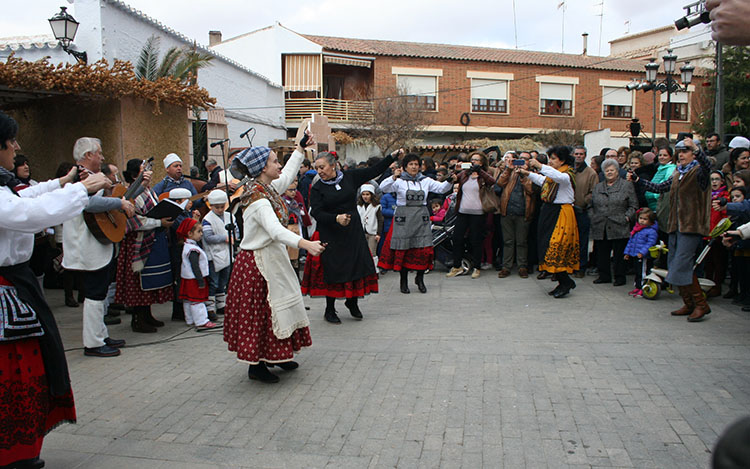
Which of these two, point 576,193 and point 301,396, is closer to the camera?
point 301,396

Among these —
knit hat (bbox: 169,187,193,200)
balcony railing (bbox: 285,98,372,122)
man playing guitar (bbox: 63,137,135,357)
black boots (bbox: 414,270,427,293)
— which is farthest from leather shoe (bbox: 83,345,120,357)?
balcony railing (bbox: 285,98,372,122)

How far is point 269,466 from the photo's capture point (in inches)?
137

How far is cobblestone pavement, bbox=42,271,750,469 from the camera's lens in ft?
11.8

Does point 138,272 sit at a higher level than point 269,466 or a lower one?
higher

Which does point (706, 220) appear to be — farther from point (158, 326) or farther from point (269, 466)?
point (158, 326)

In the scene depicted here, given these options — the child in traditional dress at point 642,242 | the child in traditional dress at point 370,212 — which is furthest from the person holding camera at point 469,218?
the child in traditional dress at point 642,242

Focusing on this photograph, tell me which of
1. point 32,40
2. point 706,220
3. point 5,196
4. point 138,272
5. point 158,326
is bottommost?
point 158,326

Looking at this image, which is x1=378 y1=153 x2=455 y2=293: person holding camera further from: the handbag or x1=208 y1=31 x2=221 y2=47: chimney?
x1=208 y1=31 x2=221 y2=47: chimney

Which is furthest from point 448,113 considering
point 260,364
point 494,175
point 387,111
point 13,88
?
point 260,364

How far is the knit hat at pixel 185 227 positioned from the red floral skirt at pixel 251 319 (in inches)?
92.6

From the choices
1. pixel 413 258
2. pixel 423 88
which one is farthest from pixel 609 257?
pixel 423 88

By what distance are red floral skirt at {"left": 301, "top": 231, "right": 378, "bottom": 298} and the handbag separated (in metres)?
3.66

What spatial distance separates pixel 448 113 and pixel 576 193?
2408cm

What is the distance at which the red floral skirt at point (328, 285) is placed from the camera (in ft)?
23.0
